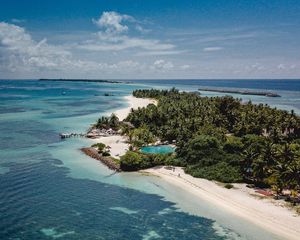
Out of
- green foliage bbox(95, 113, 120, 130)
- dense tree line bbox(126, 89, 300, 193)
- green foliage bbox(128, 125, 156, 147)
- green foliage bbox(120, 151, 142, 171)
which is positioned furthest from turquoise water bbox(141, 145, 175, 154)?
green foliage bbox(95, 113, 120, 130)

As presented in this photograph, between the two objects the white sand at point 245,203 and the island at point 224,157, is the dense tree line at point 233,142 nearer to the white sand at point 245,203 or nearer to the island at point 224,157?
the island at point 224,157

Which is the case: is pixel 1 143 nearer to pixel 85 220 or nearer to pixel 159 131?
pixel 159 131

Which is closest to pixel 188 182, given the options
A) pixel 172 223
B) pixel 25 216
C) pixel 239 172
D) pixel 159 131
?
pixel 239 172

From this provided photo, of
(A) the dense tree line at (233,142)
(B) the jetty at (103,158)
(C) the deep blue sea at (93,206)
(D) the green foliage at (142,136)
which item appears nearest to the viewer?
(C) the deep blue sea at (93,206)

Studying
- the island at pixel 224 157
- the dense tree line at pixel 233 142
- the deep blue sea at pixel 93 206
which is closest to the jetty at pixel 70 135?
the island at pixel 224 157

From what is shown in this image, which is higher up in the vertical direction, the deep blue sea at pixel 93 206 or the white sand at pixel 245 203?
the white sand at pixel 245 203

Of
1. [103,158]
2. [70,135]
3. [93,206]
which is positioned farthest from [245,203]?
[70,135]
